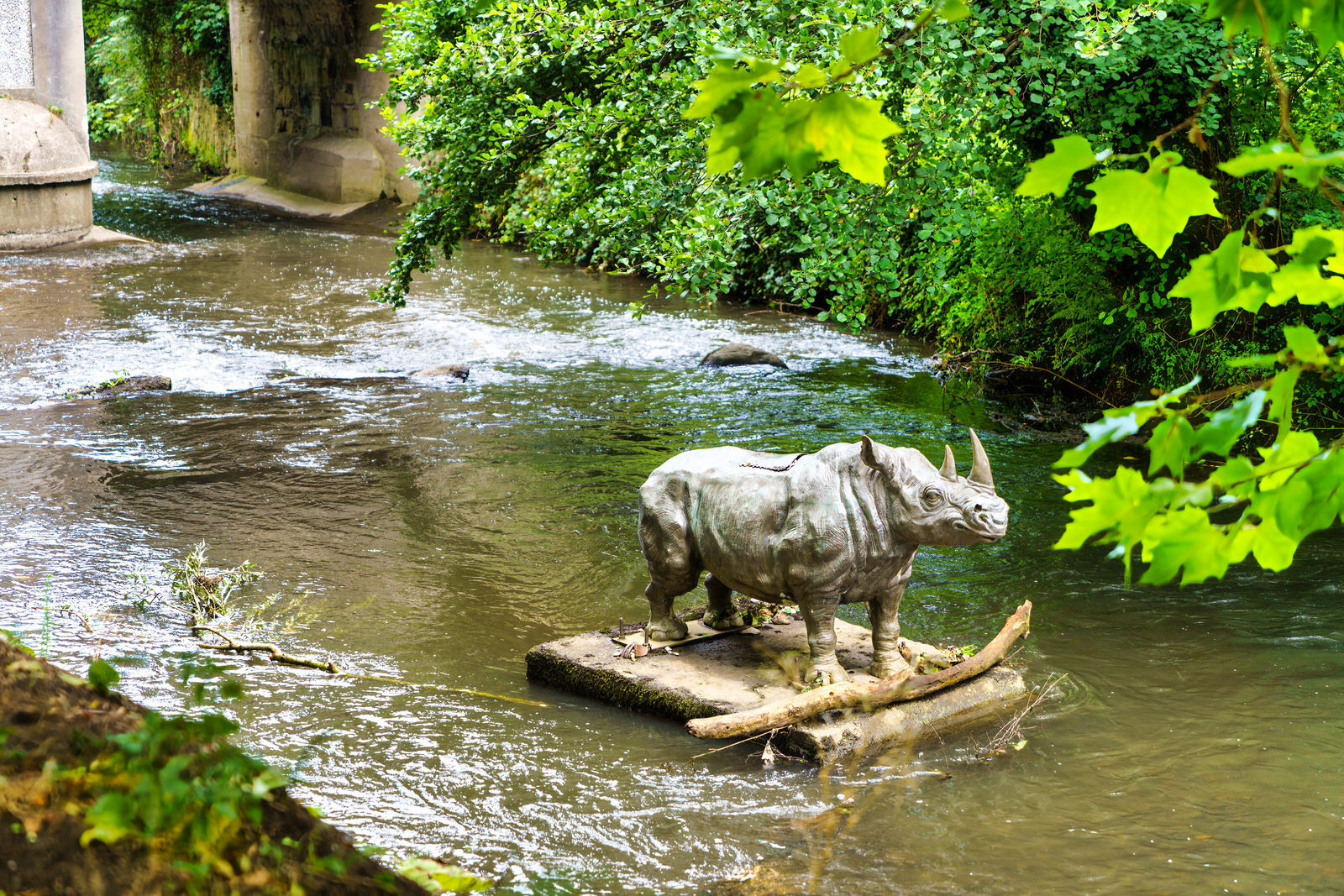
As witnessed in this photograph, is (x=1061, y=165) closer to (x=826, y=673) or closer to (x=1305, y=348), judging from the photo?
(x=1305, y=348)

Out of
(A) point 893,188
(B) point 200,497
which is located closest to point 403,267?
(B) point 200,497

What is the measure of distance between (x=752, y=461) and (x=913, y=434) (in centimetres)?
605

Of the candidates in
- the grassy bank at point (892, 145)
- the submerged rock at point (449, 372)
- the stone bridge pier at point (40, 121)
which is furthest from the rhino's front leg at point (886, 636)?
the stone bridge pier at point (40, 121)

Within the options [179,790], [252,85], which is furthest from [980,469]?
[252,85]

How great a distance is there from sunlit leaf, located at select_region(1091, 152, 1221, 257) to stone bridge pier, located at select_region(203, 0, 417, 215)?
87.4ft

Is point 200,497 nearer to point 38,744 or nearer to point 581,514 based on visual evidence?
point 581,514

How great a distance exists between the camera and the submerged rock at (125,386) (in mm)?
12500

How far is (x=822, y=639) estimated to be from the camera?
18.6 feet

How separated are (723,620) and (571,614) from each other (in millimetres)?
1371

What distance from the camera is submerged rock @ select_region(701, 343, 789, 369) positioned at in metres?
14.7

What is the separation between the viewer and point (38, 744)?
2330mm

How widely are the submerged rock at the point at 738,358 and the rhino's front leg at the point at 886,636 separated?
899 centimetres

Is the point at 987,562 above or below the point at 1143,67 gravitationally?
below

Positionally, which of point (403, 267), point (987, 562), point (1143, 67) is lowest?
point (987, 562)
